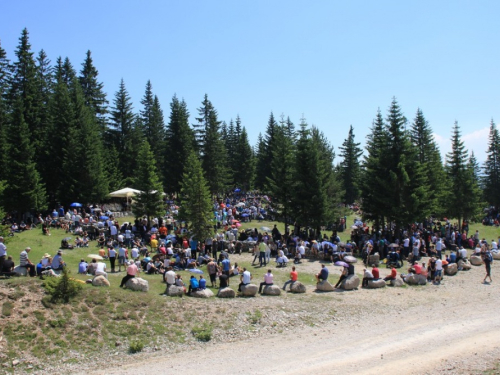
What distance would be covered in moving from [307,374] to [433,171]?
1445 inches

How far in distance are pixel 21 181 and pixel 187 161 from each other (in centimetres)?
1400

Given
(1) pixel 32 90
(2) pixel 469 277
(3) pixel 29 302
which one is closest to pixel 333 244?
(2) pixel 469 277

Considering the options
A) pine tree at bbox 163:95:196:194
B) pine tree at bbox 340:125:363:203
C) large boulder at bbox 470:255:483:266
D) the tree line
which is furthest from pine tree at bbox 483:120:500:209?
pine tree at bbox 163:95:196:194

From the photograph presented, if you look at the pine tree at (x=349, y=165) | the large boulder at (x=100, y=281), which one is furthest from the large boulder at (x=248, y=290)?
the pine tree at (x=349, y=165)

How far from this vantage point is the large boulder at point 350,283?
2039 centimetres

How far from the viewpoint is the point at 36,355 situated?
13.1 meters

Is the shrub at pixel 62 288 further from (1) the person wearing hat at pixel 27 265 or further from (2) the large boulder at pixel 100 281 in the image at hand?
(1) the person wearing hat at pixel 27 265

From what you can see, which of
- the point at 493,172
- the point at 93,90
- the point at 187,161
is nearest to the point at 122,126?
the point at 93,90

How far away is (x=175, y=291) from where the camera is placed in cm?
1758

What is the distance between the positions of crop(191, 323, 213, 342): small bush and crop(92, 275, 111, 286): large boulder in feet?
15.0

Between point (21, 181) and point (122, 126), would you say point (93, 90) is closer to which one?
point (122, 126)

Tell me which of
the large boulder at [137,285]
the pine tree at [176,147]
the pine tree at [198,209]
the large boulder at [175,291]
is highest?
the pine tree at [176,147]

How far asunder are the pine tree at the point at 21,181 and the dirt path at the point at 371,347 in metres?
25.7

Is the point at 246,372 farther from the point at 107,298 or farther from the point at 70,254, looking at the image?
the point at 70,254
